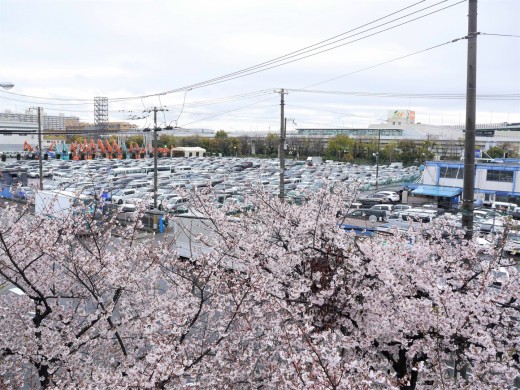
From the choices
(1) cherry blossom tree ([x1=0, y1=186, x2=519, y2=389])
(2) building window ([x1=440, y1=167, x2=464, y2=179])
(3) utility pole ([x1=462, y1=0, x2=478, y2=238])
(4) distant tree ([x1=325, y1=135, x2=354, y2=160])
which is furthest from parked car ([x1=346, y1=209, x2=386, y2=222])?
(4) distant tree ([x1=325, y1=135, x2=354, y2=160])

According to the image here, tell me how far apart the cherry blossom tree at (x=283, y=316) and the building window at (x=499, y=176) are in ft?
70.0

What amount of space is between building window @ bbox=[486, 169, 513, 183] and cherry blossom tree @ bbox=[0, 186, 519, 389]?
70.0ft

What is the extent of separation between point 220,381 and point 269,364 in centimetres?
78

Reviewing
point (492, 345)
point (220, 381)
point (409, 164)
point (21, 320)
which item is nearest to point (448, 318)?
point (492, 345)

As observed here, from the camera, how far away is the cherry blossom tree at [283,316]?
408cm

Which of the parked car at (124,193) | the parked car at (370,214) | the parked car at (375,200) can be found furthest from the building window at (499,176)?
the parked car at (124,193)

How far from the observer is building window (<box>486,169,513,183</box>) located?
2422 cm

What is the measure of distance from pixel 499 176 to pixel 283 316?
24020 mm

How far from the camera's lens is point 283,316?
15.5ft

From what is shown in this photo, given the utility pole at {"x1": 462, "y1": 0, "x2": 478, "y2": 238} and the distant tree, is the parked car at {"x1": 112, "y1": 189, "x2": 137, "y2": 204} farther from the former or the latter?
the distant tree

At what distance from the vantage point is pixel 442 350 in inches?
177

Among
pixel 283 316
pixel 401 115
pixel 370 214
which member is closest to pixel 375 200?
pixel 370 214

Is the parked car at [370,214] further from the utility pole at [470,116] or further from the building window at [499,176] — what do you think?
the utility pole at [470,116]

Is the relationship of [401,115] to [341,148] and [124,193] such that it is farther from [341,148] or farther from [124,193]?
[124,193]
